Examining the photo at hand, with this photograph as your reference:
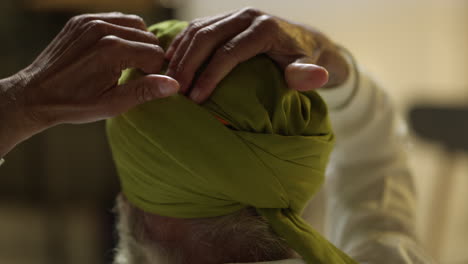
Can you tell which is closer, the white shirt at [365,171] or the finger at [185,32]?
the finger at [185,32]

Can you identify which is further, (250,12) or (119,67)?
(250,12)

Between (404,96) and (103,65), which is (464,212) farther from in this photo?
(103,65)

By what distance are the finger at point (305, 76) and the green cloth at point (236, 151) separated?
23 millimetres

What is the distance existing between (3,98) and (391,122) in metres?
0.97

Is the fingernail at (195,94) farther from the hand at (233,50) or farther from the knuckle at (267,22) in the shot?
the knuckle at (267,22)

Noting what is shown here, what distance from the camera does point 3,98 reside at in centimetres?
85

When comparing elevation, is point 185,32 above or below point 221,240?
above

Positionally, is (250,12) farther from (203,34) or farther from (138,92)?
(138,92)

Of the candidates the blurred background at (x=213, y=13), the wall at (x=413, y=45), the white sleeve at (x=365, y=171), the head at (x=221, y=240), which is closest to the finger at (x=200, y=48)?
the head at (x=221, y=240)

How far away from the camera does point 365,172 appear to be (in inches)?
54.9

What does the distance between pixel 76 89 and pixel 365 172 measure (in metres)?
0.81

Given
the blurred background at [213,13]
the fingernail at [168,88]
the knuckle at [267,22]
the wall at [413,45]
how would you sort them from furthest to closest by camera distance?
the wall at [413,45]
the blurred background at [213,13]
the knuckle at [267,22]
the fingernail at [168,88]

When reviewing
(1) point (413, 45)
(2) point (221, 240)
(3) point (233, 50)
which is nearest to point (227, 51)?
(3) point (233, 50)

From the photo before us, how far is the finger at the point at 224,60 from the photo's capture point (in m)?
0.88
